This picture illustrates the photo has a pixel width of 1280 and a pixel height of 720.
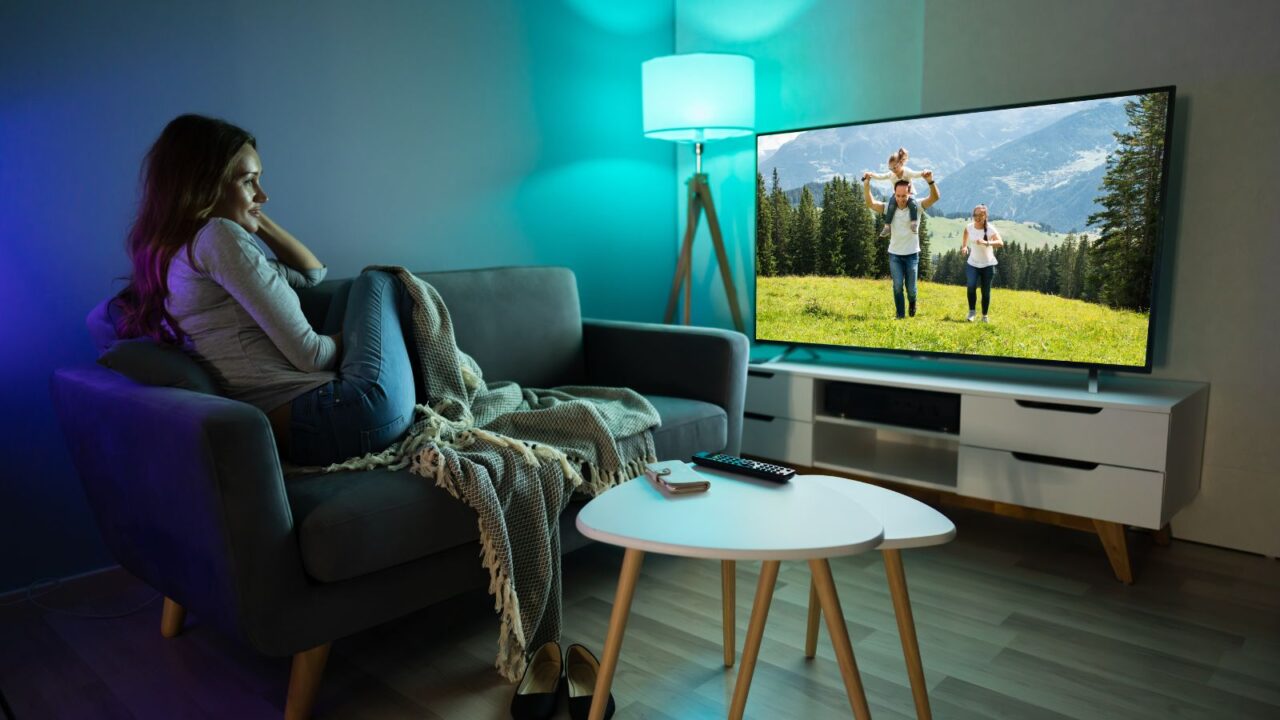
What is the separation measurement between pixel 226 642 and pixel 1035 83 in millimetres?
2859

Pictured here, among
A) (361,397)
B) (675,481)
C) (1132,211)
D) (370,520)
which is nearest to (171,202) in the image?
(361,397)

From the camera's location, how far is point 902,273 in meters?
2.86

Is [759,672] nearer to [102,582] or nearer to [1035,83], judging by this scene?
[102,582]

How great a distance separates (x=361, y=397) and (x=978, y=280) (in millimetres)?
1923

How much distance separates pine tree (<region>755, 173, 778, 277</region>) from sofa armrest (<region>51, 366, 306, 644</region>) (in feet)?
7.03

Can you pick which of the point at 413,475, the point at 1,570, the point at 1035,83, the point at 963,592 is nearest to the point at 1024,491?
the point at 963,592

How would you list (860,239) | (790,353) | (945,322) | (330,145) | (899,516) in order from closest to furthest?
(899,516) → (330,145) → (945,322) → (860,239) → (790,353)

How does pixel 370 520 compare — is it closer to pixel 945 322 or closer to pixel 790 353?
pixel 945 322

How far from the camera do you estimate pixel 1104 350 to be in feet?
8.21

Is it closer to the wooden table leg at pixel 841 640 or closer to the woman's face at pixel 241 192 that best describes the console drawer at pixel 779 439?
the wooden table leg at pixel 841 640

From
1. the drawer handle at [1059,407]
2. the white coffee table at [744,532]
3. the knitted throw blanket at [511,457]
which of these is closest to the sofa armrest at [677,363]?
the knitted throw blanket at [511,457]

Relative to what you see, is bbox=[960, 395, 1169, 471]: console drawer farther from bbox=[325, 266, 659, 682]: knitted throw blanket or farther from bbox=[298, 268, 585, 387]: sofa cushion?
bbox=[298, 268, 585, 387]: sofa cushion

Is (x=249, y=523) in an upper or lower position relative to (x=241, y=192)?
lower

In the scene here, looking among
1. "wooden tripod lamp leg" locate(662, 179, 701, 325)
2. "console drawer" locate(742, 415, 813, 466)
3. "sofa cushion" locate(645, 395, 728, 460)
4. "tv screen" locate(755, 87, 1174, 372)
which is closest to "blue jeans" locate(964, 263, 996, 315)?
"tv screen" locate(755, 87, 1174, 372)
